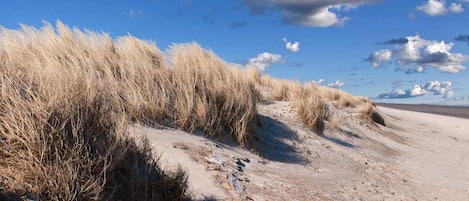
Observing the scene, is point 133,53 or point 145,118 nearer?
point 145,118

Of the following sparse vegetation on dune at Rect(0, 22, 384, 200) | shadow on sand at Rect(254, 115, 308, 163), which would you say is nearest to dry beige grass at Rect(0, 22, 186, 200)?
sparse vegetation on dune at Rect(0, 22, 384, 200)

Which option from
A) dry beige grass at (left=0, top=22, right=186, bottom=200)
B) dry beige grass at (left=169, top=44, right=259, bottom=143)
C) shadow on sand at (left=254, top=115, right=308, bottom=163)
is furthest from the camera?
shadow on sand at (left=254, top=115, right=308, bottom=163)

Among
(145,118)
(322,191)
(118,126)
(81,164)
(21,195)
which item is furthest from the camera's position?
(145,118)

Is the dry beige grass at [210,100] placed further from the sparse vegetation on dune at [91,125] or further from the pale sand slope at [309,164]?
the pale sand slope at [309,164]

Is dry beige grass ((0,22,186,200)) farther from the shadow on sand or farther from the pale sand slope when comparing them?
the shadow on sand

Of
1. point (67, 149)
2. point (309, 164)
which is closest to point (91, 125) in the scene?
point (67, 149)

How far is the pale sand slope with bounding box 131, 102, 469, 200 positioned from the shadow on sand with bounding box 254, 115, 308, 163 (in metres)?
0.01

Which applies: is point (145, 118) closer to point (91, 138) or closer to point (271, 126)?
point (91, 138)

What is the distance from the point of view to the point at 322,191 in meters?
5.38

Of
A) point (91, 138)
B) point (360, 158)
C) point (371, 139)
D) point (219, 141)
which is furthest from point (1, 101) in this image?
point (371, 139)

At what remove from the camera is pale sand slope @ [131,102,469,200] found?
15.9ft

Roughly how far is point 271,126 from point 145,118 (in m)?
2.86

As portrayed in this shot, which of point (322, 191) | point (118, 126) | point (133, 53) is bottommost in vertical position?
point (322, 191)

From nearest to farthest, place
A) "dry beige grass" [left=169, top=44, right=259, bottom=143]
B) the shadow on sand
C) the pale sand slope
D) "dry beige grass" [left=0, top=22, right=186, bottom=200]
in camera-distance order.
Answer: "dry beige grass" [left=0, top=22, right=186, bottom=200], the pale sand slope, "dry beige grass" [left=169, top=44, right=259, bottom=143], the shadow on sand
